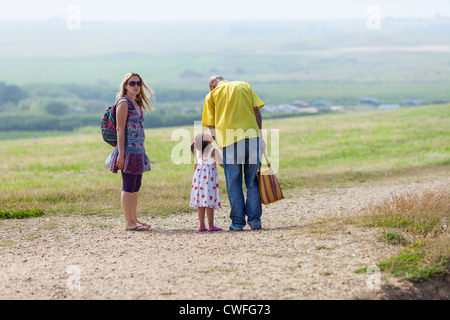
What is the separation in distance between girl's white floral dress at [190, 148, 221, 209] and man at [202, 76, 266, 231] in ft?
1.03

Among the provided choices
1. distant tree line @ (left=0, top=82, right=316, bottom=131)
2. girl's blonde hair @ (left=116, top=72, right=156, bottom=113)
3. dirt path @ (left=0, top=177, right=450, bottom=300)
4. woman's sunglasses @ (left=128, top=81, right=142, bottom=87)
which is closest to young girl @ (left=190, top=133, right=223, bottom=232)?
dirt path @ (left=0, top=177, right=450, bottom=300)

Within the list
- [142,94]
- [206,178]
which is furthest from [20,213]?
[206,178]

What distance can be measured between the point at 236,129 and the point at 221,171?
1381 centimetres

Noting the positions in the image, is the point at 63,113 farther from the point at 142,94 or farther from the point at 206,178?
the point at 206,178

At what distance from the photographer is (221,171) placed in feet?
A: 72.8

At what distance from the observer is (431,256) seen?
6.49 metres

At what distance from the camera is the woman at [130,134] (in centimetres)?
866

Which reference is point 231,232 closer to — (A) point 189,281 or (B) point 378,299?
(A) point 189,281

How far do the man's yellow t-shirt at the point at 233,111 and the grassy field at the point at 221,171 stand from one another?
164cm

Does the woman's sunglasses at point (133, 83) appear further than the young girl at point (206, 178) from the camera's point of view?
No

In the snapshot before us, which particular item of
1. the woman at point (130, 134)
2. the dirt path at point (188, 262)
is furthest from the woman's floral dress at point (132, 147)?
the dirt path at point (188, 262)

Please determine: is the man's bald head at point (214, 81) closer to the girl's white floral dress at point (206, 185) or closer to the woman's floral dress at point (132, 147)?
the girl's white floral dress at point (206, 185)

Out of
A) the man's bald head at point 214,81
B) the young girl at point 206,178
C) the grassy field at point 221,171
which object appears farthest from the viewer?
the grassy field at point 221,171
